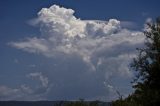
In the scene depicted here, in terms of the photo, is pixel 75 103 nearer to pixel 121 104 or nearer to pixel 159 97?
pixel 121 104

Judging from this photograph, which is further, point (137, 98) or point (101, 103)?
point (101, 103)

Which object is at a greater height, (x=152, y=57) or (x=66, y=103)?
(x=66, y=103)

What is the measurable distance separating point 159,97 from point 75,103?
218ft

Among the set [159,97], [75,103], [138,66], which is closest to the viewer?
[159,97]

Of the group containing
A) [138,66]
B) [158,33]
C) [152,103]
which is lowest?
[152,103]

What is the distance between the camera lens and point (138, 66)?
48.9 m

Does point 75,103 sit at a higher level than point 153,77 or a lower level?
higher

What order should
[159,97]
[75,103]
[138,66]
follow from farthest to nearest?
[75,103]
[138,66]
[159,97]

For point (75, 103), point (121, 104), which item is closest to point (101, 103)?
point (75, 103)

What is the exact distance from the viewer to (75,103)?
111 metres

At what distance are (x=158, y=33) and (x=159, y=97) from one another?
6979 millimetres

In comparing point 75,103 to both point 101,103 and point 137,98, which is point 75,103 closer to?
point 101,103

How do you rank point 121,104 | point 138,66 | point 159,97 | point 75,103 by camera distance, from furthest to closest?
point 75,103 → point 121,104 → point 138,66 → point 159,97

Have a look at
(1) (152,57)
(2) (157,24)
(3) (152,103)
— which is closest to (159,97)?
(3) (152,103)
